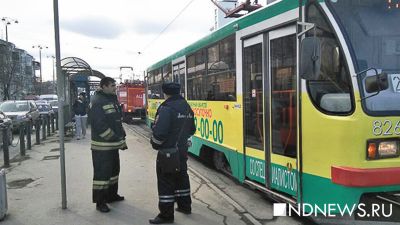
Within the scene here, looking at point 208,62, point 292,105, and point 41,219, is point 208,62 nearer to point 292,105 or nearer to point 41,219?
point 292,105

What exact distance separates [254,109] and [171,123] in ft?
4.64

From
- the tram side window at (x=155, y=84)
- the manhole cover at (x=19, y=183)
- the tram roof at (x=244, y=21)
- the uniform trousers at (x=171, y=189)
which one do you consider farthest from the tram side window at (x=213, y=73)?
the tram side window at (x=155, y=84)

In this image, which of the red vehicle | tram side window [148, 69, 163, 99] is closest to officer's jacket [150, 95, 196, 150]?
tram side window [148, 69, 163, 99]

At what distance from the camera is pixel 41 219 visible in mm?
5980

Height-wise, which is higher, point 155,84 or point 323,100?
point 155,84

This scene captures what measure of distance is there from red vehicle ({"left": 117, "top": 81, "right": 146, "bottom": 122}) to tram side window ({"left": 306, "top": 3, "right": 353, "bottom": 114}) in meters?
22.3

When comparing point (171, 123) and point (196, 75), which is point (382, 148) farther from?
point (196, 75)

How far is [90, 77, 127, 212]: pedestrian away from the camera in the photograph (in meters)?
6.29

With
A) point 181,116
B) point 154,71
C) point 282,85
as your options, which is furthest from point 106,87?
point 154,71

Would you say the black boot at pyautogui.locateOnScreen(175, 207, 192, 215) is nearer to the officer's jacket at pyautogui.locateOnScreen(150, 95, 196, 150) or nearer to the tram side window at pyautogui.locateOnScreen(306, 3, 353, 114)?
the officer's jacket at pyautogui.locateOnScreen(150, 95, 196, 150)

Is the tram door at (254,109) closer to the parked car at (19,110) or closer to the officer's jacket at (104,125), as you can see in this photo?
the officer's jacket at (104,125)

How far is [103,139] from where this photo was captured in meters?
6.29

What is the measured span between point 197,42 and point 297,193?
5100 millimetres

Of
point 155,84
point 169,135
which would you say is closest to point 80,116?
point 155,84
